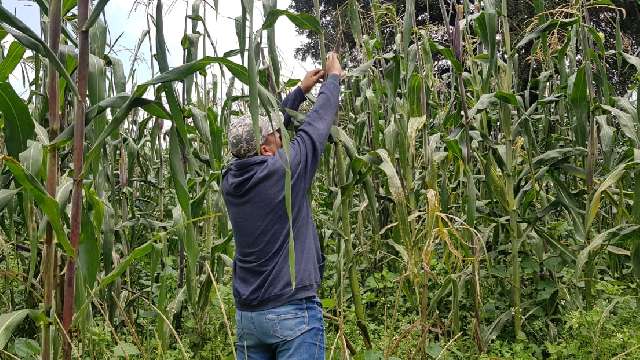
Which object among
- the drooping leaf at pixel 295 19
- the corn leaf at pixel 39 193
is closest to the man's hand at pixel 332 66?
the drooping leaf at pixel 295 19

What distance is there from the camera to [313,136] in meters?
2.66

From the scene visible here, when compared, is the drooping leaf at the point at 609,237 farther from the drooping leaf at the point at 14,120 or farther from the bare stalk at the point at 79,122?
the drooping leaf at the point at 14,120

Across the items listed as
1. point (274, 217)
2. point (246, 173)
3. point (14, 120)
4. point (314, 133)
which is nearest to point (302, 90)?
point (314, 133)

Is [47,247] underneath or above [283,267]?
above

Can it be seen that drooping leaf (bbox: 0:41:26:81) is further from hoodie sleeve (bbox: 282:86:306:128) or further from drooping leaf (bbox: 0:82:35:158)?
hoodie sleeve (bbox: 282:86:306:128)

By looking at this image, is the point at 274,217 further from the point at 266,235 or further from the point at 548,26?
the point at 548,26

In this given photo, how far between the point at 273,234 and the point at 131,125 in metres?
3.19

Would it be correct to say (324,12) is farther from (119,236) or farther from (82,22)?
(82,22)

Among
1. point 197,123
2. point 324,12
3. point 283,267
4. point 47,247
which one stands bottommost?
point 283,267

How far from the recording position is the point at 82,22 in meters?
1.88

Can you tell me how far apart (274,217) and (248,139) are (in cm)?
34

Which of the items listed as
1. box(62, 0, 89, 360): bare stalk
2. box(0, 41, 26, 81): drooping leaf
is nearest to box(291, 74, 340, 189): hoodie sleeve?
box(62, 0, 89, 360): bare stalk

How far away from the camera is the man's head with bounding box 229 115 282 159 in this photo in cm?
269

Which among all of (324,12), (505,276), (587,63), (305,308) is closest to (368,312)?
(505,276)
